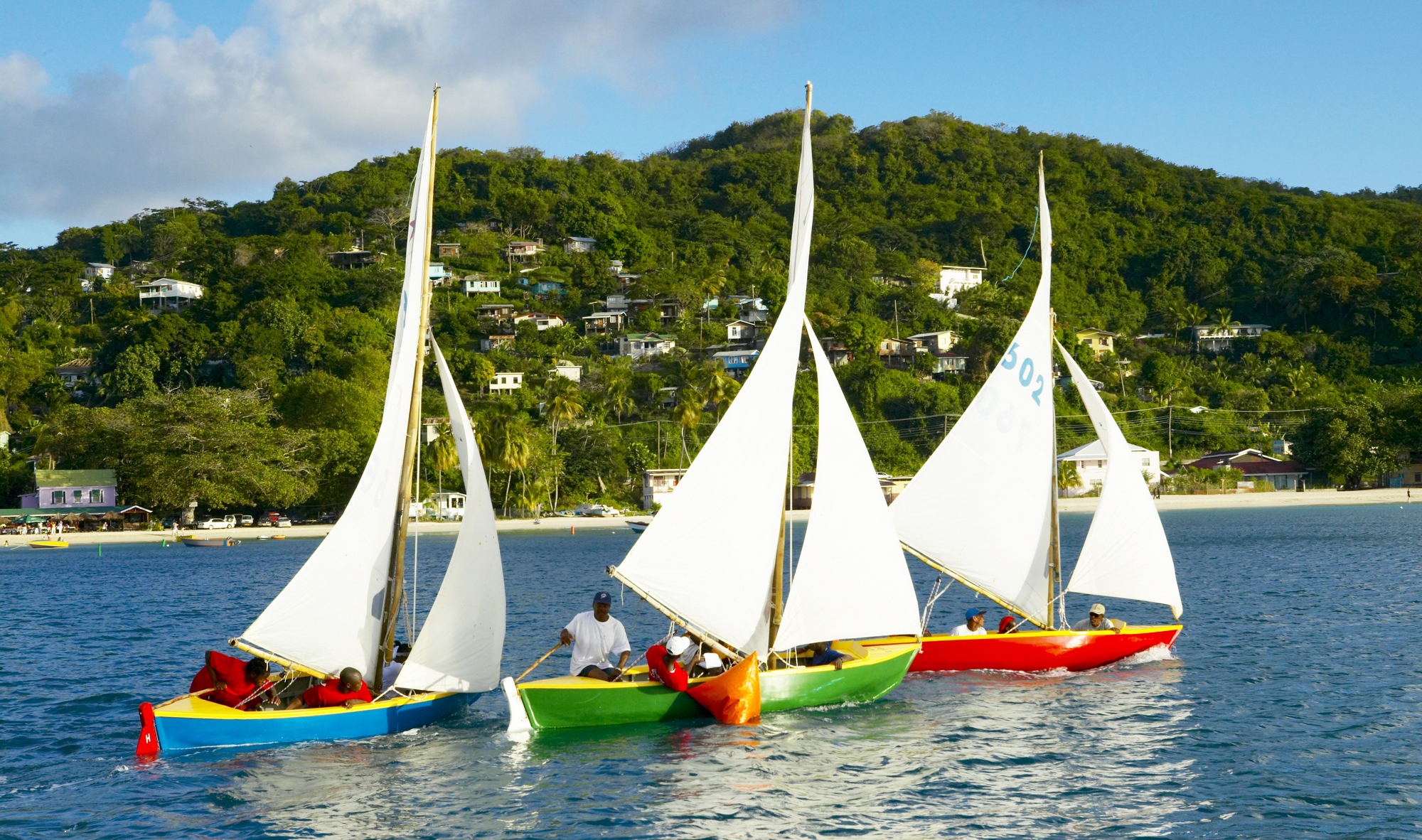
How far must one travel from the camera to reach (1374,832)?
1498cm

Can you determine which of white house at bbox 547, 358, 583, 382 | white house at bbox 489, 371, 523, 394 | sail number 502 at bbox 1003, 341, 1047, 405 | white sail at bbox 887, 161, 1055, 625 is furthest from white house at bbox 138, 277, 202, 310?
sail number 502 at bbox 1003, 341, 1047, 405

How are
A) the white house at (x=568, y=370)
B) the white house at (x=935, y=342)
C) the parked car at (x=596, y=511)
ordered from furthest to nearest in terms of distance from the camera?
1. the white house at (x=935, y=342)
2. the white house at (x=568, y=370)
3. the parked car at (x=596, y=511)

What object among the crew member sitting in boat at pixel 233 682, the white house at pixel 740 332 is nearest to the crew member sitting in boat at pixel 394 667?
the crew member sitting in boat at pixel 233 682

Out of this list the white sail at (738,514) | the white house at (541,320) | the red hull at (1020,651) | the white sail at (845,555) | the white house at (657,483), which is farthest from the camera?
the white house at (541,320)

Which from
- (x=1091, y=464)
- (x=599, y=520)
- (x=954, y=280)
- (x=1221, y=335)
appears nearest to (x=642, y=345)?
(x=599, y=520)

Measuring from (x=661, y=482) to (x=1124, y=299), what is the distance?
10883cm

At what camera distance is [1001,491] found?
27156 millimetres

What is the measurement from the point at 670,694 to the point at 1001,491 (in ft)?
34.7

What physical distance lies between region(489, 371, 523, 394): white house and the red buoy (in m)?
113

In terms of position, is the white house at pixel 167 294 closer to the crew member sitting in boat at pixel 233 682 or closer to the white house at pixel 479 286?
the white house at pixel 479 286

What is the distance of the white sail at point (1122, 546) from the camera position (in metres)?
27.1

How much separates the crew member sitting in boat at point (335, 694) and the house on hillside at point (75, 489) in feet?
280

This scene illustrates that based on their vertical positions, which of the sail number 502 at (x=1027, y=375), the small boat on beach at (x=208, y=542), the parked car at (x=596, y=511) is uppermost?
the sail number 502 at (x=1027, y=375)

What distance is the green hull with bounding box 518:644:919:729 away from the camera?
19578 millimetres
